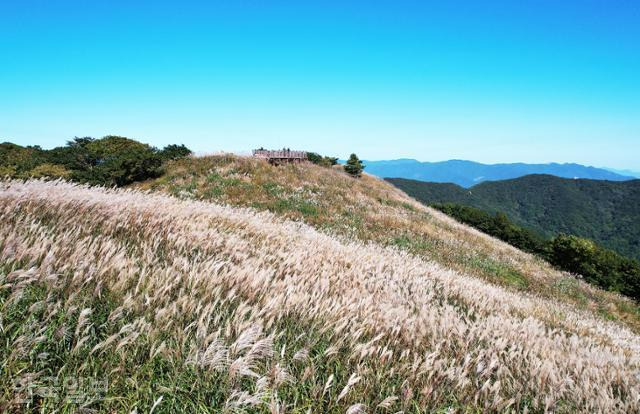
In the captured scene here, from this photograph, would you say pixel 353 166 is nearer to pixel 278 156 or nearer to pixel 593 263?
pixel 278 156

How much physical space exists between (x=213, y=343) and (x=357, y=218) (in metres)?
19.0

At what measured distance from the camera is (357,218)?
2042 centimetres

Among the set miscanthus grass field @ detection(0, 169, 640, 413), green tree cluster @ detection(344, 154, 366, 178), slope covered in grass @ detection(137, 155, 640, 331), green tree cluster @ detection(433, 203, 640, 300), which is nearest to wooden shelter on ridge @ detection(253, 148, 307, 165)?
slope covered in grass @ detection(137, 155, 640, 331)

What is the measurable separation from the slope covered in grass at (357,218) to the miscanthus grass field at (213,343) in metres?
8.42

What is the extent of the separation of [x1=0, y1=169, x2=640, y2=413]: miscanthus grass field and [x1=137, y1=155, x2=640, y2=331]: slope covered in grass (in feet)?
27.6

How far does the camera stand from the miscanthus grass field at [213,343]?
1663mm

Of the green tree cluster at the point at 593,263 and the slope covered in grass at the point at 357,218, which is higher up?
the slope covered in grass at the point at 357,218

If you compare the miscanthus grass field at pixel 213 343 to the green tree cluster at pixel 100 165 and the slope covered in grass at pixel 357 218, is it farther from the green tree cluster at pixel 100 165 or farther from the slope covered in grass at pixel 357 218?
the green tree cluster at pixel 100 165

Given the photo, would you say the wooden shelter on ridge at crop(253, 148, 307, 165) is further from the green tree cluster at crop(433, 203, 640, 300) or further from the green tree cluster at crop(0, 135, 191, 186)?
the green tree cluster at crop(433, 203, 640, 300)

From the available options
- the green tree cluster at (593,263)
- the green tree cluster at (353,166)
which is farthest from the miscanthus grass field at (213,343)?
the green tree cluster at (353,166)

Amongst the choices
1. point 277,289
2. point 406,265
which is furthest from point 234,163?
point 277,289

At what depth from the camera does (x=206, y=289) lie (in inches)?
103

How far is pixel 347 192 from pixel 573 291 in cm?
1636

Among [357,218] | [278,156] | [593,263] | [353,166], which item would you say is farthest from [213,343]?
[593,263]
